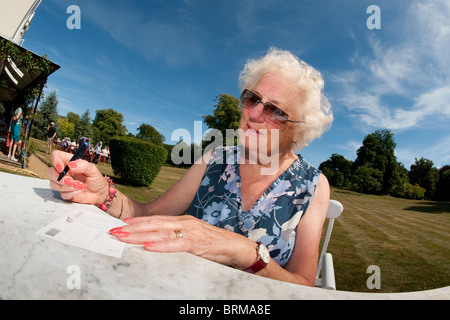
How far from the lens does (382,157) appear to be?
50.2 meters

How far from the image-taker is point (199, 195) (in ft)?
6.67

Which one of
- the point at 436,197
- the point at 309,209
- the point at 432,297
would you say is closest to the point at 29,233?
the point at 432,297

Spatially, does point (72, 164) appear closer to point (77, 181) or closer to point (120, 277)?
point (77, 181)

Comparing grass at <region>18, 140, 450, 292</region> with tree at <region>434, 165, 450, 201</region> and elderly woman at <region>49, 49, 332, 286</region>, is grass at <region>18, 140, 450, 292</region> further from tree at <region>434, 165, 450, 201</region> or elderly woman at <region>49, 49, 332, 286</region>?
tree at <region>434, 165, 450, 201</region>

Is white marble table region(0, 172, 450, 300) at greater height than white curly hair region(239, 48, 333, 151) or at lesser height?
lesser

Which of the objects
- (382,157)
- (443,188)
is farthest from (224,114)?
(443,188)

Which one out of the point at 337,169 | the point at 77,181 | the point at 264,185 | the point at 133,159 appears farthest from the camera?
the point at 337,169

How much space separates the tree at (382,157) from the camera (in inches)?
1903

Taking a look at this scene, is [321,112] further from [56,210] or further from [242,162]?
[56,210]

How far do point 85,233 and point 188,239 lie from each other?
0.42 m

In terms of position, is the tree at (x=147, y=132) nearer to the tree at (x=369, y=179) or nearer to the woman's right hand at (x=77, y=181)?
the tree at (x=369, y=179)

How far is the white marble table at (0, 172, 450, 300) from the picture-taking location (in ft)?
2.15

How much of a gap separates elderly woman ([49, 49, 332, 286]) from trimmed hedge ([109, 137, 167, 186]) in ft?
32.6

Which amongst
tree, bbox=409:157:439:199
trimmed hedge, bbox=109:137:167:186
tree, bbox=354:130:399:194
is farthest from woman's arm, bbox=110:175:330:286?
tree, bbox=409:157:439:199
